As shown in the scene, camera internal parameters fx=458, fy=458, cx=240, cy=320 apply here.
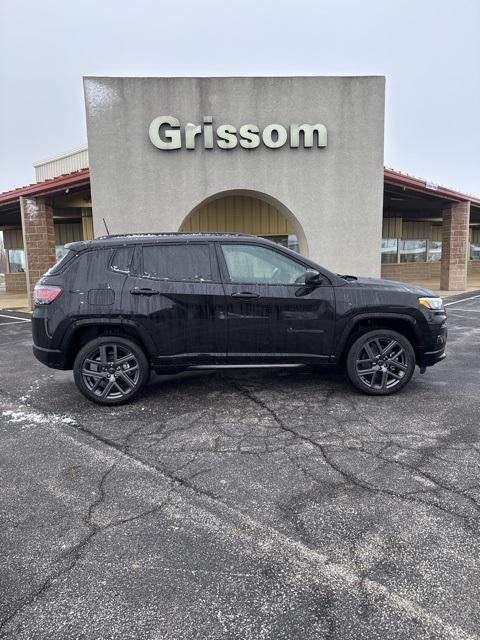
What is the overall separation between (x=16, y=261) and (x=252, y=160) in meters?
16.3

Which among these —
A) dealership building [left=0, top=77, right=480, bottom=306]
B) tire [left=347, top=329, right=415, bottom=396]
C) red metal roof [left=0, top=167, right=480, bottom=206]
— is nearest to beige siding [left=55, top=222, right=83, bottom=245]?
red metal roof [left=0, top=167, right=480, bottom=206]

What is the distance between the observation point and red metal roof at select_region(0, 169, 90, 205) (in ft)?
41.4

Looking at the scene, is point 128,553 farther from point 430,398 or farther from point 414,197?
point 414,197

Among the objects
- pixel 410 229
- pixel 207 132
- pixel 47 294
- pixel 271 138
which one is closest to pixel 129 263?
pixel 47 294

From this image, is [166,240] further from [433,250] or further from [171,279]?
[433,250]

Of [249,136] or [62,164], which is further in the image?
[62,164]

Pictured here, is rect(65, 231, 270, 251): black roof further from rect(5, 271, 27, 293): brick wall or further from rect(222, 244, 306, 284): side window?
rect(5, 271, 27, 293): brick wall

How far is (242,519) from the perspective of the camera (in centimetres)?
296

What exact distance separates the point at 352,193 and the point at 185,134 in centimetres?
458

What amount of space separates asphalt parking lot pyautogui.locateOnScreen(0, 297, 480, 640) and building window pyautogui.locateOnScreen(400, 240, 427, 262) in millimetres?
19811

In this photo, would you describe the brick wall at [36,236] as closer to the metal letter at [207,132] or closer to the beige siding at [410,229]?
the metal letter at [207,132]

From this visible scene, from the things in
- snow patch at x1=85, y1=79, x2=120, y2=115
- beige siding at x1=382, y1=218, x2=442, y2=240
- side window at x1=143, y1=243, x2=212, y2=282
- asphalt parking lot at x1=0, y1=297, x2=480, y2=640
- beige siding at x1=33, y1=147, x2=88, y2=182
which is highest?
beige siding at x1=33, y1=147, x2=88, y2=182

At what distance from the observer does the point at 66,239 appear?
20234 millimetres

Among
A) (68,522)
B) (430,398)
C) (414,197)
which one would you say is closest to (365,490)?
(68,522)
